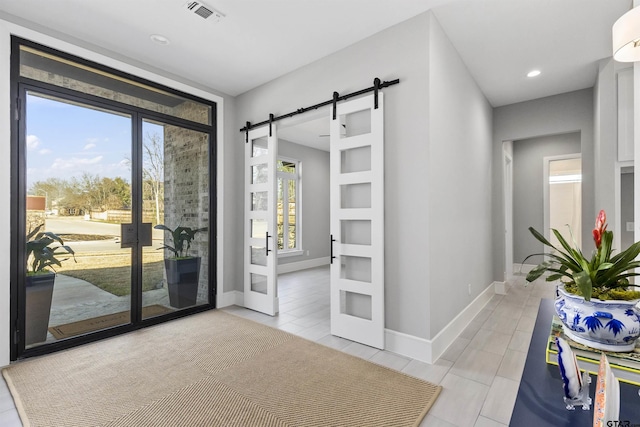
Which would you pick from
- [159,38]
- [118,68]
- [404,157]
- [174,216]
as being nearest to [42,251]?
[174,216]

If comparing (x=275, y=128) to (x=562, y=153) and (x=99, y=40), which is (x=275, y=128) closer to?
(x=99, y=40)

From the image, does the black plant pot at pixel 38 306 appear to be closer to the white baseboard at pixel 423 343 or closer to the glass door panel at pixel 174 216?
the glass door panel at pixel 174 216

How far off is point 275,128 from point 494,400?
11.1ft

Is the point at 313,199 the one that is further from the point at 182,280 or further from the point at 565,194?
the point at 565,194

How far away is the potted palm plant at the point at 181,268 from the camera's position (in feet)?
12.1

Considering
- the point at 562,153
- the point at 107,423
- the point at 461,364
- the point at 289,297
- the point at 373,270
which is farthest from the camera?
the point at 562,153

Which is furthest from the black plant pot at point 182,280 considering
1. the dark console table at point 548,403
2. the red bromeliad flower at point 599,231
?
the red bromeliad flower at point 599,231

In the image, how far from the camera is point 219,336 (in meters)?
3.16

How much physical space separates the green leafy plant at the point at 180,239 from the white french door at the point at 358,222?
6.26ft

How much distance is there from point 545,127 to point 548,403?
4.83 m

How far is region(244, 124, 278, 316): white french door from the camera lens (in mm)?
3877

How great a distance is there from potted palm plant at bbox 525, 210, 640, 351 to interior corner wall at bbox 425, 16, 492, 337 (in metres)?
1.53

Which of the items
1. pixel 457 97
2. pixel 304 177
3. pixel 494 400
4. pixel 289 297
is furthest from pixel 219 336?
pixel 304 177

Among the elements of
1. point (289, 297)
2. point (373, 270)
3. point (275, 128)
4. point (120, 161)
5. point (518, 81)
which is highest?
point (518, 81)
